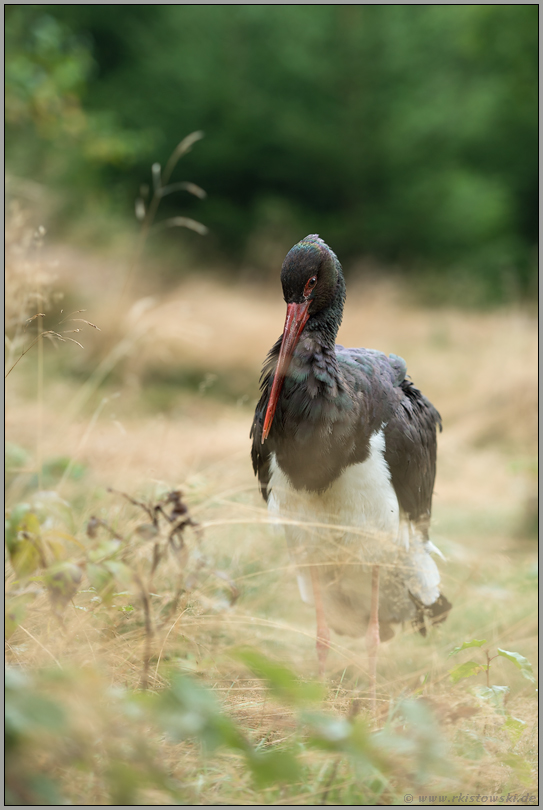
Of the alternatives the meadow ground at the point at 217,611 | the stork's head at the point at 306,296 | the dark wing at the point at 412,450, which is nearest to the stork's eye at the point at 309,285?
the stork's head at the point at 306,296

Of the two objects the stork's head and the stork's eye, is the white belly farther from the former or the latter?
the stork's eye

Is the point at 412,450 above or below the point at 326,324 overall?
below

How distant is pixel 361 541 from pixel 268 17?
1338 cm

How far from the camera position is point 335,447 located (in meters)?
2.55

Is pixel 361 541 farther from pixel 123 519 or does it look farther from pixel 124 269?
pixel 124 269

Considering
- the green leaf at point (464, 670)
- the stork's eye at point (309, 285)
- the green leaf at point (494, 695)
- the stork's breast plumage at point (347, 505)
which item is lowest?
the green leaf at point (494, 695)

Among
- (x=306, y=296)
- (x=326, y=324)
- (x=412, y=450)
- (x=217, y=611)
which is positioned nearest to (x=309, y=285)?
(x=306, y=296)

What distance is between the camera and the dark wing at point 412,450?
109 inches

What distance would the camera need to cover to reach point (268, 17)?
13492 millimetres

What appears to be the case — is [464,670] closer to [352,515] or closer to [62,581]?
[352,515]

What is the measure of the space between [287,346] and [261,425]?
324 millimetres

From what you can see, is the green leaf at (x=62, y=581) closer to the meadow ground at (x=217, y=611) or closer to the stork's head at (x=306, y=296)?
the meadow ground at (x=217, y=611)

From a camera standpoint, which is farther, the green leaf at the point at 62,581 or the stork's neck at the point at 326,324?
the stork's neck at the point at 326,324

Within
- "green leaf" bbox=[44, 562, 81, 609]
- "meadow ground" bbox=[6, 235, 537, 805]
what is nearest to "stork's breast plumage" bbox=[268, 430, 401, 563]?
"meadow ground" bbox=[6, 235, 537, 805]
